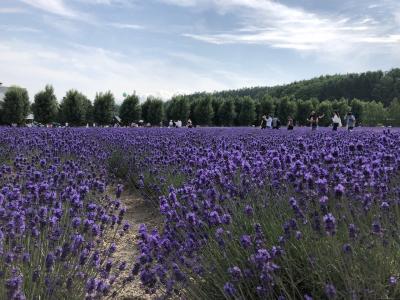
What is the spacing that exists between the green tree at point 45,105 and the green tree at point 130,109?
7450 millimetres

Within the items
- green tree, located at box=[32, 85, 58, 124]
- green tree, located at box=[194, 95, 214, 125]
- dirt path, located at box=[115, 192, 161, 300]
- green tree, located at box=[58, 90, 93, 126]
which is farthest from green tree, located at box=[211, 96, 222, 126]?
dirt path, located at box=[115, 192, 161, 300]

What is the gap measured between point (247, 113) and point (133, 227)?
59971 mm

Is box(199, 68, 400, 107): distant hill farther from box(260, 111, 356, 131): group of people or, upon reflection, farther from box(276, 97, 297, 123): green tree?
box(260, 111, 356, 131): group of people

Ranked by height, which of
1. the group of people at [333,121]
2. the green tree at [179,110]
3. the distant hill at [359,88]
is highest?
the distant hill at [359,88]

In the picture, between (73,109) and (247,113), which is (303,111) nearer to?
(247,113)

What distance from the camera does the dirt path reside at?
140 inches

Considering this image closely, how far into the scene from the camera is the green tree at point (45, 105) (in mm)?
43594

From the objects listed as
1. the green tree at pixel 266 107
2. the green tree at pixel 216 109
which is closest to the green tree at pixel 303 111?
the green tree at pixel 266 107

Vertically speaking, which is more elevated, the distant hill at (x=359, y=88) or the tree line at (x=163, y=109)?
the distant hill at (x=359, y=88)

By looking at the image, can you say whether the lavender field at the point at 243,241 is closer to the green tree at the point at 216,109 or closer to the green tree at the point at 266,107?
the green tree at the point at 216,109

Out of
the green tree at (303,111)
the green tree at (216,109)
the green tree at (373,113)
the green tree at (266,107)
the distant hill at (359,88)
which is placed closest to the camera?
the green tree at (216,109)

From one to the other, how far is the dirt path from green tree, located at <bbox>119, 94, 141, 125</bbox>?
42035 mm

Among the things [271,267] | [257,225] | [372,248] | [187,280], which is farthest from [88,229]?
[372,248]

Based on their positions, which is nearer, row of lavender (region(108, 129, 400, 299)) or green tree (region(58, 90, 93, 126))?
row of lavender (region(108, 129, 400, 299))
